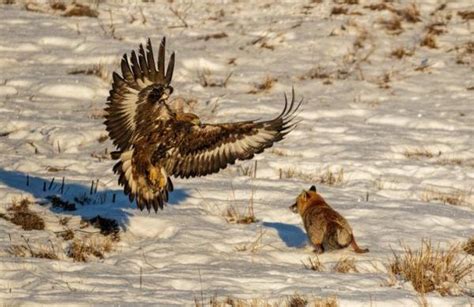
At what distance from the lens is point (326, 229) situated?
8.08 m

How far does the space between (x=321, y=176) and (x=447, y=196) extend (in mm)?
1603

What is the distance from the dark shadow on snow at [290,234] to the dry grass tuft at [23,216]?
2183 millimetres

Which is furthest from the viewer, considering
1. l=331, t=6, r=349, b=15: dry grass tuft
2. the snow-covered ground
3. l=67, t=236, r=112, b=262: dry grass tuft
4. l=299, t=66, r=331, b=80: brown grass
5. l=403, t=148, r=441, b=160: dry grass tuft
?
l=331, t=6, r=349, b=15: dry grass tuft

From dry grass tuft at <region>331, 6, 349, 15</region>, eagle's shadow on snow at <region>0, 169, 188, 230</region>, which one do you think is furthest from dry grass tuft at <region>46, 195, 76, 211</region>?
dry grass tuft at <region>331, 6, 349, 15</region>

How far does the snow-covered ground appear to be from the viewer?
714cm

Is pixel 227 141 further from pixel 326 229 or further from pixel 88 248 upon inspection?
pixel 88 248

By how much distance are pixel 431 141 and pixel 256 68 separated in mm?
4752

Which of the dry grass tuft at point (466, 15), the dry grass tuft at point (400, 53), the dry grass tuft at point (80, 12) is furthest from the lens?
the dry grass tuft at point (80, 12)

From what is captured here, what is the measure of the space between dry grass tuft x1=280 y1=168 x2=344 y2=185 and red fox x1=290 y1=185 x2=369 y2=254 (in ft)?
Answer: 8.36

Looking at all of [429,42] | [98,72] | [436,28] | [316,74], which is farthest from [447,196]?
[436,28]

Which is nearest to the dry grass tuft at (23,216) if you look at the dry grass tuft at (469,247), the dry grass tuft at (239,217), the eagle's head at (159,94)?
the eagle's head at (159,94)

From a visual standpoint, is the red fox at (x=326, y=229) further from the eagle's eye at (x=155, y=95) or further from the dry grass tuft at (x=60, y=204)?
the dry grass tuft at (x=60, y=204)

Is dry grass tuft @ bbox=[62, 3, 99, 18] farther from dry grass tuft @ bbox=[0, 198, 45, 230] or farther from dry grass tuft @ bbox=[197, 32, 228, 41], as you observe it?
dry grass tuft @ bbox=[0, 198, 45, 230]

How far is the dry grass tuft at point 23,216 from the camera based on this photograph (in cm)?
836
